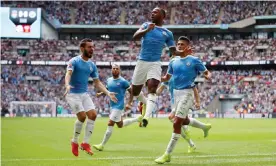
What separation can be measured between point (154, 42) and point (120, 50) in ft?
206

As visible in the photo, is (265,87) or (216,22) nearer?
(265,87)

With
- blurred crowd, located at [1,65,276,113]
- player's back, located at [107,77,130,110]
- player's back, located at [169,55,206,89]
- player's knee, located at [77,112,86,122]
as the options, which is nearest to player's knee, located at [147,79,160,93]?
player's back, located at [169,55,206,89]

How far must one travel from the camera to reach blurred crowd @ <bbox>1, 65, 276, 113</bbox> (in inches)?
2336

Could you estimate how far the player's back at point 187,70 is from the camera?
11.1m

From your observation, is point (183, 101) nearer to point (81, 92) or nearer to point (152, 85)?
point (152, 85)

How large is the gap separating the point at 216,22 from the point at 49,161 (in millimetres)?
64672

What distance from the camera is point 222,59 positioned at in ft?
223

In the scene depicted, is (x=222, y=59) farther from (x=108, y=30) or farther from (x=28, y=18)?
(x=28, y=18)

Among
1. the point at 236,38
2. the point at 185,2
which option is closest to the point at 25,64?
the point at 185,2

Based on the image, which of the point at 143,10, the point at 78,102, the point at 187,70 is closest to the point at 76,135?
the point at 78,102

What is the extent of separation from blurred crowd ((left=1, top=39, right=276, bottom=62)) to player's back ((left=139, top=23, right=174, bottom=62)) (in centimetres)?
5676

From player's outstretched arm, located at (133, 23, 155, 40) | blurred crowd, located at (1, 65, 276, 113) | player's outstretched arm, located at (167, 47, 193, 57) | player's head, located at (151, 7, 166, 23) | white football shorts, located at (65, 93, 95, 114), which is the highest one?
player's head, located at (151, 7, 166, 23)

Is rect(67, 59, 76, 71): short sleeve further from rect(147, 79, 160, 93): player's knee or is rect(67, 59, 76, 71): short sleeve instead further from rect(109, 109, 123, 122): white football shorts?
rect(109, 109, 123, 122): white football shorts

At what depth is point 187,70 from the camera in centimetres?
1105
